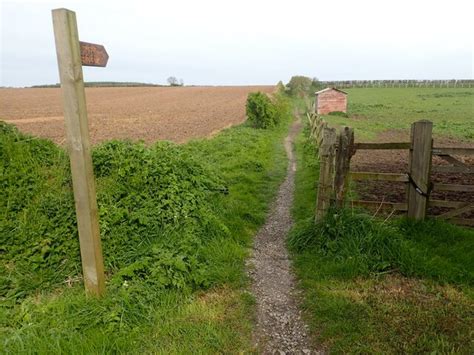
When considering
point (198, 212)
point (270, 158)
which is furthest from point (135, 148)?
point (270, 158)

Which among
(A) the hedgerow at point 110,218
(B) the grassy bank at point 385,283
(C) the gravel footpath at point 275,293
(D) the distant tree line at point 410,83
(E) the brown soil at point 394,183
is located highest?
(D) the distant tree line at point 410,83

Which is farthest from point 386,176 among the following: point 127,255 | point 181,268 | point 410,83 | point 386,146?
point 410,83

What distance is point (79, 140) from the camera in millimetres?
3217

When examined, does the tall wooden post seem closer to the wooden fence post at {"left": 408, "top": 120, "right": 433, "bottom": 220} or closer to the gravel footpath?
the gravel footpath

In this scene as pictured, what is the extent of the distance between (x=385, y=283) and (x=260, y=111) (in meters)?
15.3

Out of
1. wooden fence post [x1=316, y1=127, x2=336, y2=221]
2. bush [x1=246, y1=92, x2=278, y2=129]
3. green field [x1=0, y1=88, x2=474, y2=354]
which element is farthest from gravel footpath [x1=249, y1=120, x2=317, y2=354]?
bush [x1=246, y1=92, x2=278, y2=129]

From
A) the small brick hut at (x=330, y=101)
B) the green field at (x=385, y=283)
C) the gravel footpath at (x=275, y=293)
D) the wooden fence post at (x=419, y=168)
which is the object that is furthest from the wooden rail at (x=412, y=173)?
the small brick hut at (x=330, y=101)

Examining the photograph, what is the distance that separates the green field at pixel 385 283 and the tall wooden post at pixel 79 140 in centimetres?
242

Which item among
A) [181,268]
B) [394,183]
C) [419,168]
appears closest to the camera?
[181,268]

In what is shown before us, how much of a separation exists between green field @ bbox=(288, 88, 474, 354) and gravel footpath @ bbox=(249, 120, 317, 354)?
16 cm

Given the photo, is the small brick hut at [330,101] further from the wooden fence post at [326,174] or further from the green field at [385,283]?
the green field at [385,283]

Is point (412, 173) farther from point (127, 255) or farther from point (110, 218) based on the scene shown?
point (110, 218)

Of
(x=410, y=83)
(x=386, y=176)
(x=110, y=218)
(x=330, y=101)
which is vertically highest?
(x=410, y=83)

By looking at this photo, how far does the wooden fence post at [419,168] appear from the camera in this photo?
15.9ft
